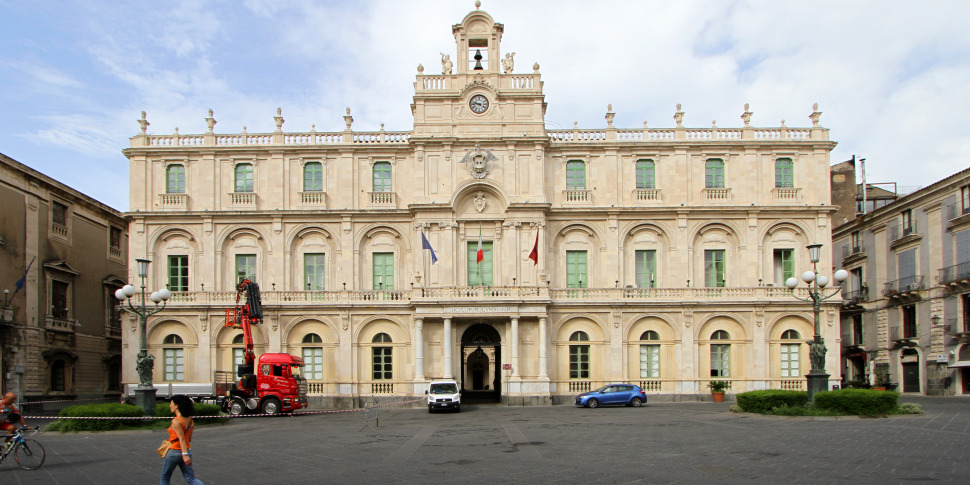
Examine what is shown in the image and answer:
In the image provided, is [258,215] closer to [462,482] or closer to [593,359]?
[593,359]

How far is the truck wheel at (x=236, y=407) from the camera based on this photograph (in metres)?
38.0

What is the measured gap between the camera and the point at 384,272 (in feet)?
158

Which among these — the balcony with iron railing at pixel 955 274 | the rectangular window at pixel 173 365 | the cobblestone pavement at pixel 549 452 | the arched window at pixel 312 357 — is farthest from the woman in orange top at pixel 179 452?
the balcony with iron railing at pixel 955 274

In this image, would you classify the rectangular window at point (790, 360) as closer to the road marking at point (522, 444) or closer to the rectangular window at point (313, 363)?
the road marking at point (522, 444)

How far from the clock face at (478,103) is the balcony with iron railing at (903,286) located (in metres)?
29.4

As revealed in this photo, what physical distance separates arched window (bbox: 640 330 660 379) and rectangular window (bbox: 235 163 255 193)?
80.4ft

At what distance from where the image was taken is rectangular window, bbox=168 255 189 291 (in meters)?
47.7

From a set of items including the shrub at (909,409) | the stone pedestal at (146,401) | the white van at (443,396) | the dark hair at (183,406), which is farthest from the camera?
the white van at (443,396)

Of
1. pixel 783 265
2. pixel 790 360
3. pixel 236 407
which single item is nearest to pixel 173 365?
pixel 236 407

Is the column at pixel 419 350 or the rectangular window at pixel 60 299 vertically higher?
the rectangular window at pixel 60 299

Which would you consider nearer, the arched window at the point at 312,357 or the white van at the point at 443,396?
the white van at the point at 443,396

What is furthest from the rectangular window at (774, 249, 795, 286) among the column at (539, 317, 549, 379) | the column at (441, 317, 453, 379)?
the column at (441, 317, 453, 379)

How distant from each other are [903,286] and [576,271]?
2281 centimetres

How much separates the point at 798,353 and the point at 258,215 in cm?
3201
